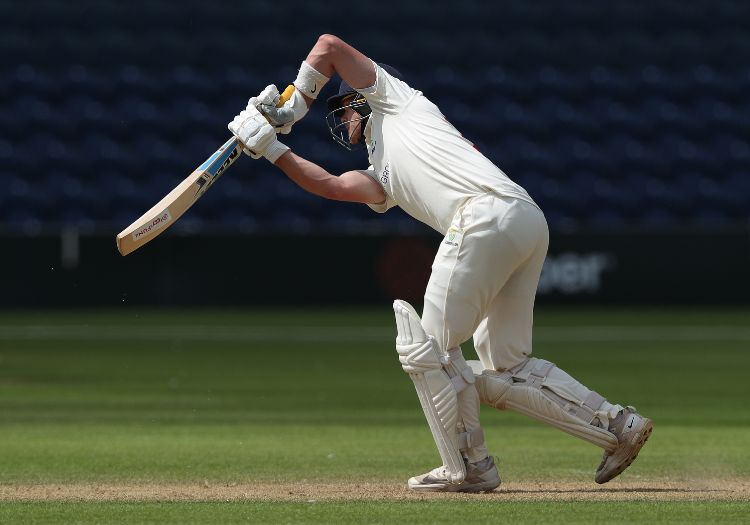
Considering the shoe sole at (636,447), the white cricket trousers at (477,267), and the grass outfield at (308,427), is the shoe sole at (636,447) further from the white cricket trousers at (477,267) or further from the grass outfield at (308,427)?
the white cricket trousers at (477,267)

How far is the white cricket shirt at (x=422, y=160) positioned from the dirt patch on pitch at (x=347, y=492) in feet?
3.42

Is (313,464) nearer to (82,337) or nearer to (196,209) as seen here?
(82,337)

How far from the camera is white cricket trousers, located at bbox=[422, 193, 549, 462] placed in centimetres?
513

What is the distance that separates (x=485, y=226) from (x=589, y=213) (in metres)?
12.1

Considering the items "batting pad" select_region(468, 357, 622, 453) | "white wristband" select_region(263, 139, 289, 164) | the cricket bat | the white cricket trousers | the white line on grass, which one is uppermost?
"white wristband" select_region(263, 139, 289, 164)

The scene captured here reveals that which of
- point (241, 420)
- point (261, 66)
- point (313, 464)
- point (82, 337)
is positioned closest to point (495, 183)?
point (313, 464)

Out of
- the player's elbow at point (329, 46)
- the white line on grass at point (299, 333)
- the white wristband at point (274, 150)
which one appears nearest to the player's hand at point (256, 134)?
the white wristband at point (274, 150)

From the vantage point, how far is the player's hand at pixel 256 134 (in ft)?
17.5

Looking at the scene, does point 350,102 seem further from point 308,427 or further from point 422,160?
point 308,427

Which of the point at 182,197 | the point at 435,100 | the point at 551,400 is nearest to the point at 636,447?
the point at 551,400

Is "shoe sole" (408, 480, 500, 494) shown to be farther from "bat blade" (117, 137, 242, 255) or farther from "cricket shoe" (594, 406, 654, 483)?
"bat blade" (117, 137, 242, 255)

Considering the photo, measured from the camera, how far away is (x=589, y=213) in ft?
55.8

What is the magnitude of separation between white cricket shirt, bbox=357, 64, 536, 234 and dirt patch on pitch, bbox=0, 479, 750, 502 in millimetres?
1043

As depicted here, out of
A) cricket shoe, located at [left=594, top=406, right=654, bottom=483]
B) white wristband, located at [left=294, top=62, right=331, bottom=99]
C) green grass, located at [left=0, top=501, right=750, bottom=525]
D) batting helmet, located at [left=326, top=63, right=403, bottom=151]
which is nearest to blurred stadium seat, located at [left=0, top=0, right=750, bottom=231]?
batting helmet, located at [left=326, top=63, right=403, bottom=151]
